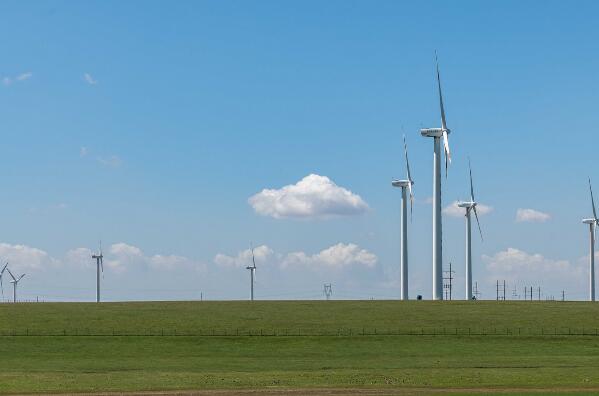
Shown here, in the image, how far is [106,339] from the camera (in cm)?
11331

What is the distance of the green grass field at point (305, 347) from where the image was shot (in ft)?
223

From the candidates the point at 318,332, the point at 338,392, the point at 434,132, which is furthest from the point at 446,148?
the point at 338,392

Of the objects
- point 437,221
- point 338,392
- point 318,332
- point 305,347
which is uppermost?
point 437,221

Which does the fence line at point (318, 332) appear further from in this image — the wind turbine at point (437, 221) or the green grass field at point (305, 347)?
the wind turbine at point (437, 221)

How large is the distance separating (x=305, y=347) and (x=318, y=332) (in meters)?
14.2

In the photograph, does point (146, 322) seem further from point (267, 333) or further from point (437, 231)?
point (437, 231)

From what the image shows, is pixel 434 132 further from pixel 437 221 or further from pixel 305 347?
pixel 305 347

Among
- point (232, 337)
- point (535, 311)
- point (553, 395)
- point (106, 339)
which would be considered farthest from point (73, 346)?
point (535, 311)

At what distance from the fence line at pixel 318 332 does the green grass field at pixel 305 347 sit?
0.13 m

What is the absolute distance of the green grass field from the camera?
2680 inches

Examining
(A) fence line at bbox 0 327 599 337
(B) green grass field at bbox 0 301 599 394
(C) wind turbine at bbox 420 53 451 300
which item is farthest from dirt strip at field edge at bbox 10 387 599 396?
(C) wind turbine at bbox 420 53 451 300

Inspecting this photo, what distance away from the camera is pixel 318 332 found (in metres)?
119

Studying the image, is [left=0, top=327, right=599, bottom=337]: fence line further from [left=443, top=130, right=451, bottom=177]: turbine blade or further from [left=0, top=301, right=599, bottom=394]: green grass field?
[left=443, top=130, right=451, bottom=177]: turbine blade

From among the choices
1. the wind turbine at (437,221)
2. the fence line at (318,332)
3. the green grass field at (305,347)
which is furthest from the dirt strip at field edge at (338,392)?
the wind turbine at (437,221)
